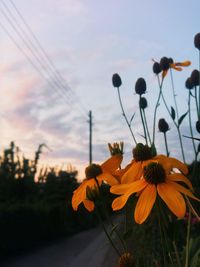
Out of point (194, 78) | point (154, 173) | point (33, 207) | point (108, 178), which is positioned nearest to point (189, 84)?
point (194, 78)

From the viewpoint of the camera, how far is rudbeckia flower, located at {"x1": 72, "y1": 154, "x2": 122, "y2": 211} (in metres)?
1.54

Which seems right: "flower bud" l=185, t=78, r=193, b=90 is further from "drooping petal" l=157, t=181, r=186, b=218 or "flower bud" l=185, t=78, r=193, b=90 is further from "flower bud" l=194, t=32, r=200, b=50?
"drooping petal" l=157, t=181, r=186, b=218

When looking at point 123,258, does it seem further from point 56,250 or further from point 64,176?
point 64,176

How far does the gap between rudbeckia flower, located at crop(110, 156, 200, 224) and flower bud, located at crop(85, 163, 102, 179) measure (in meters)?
0.26

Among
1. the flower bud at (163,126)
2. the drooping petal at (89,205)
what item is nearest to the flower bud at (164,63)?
the flower bud at (163,126)

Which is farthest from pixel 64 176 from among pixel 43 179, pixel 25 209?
pixel 25 209

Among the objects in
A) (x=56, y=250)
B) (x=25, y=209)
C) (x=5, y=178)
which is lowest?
(x=56, y=250)

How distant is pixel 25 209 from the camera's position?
12594 mm

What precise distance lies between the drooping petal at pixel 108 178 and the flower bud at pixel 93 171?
44 millimetres

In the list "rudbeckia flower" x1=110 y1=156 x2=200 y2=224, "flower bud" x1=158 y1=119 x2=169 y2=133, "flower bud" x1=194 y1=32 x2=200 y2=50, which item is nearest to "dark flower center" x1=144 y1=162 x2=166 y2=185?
"rudbeckia flower" x1=110 y1=156 x2=200 y2=224

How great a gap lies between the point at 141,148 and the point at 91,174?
20 cm

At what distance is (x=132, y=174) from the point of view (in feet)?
4.62

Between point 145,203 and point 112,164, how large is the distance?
403 mm

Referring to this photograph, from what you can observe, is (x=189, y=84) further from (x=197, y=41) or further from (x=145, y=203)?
(x=145, y=203)
